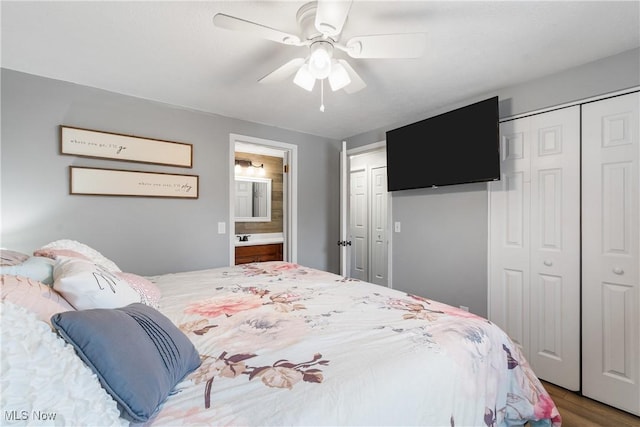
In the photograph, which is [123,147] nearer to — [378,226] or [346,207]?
[346,207]

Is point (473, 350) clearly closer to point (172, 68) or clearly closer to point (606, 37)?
point (606, 37)

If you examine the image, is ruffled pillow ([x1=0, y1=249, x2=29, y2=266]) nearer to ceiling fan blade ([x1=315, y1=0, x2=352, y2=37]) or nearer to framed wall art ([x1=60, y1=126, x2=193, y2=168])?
framed wall art ([x1=60, y1=126, x2=193, y2=168])

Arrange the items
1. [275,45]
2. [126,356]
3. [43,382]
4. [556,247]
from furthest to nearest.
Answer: [556,247], [275,45], [126,356], [43,382]

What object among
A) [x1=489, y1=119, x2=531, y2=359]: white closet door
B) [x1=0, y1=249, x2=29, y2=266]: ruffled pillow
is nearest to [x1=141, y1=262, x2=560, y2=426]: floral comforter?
[x1=0, y1=249, x2=29, y2=266]: ruffled pillow

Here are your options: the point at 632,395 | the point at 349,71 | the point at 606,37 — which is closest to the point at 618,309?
the point at 632,395

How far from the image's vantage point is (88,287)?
3.21 ft

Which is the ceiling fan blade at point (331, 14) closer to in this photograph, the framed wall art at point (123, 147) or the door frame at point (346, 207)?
the door frame at point (346, 207)

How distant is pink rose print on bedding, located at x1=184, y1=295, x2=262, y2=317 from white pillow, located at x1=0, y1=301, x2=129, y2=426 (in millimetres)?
751

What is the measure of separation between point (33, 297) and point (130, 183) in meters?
1.99

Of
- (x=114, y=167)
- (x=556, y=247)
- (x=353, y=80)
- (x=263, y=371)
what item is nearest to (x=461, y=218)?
(x=556, y=247)

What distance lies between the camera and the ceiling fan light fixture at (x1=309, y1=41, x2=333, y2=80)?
1492 mm

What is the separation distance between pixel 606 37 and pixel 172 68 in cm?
281

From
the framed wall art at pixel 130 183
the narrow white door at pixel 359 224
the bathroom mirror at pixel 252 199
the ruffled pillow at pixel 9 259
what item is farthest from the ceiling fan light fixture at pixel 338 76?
the bathroom mirror at pixel 252 199

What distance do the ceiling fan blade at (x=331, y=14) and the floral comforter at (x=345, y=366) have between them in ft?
4.33
